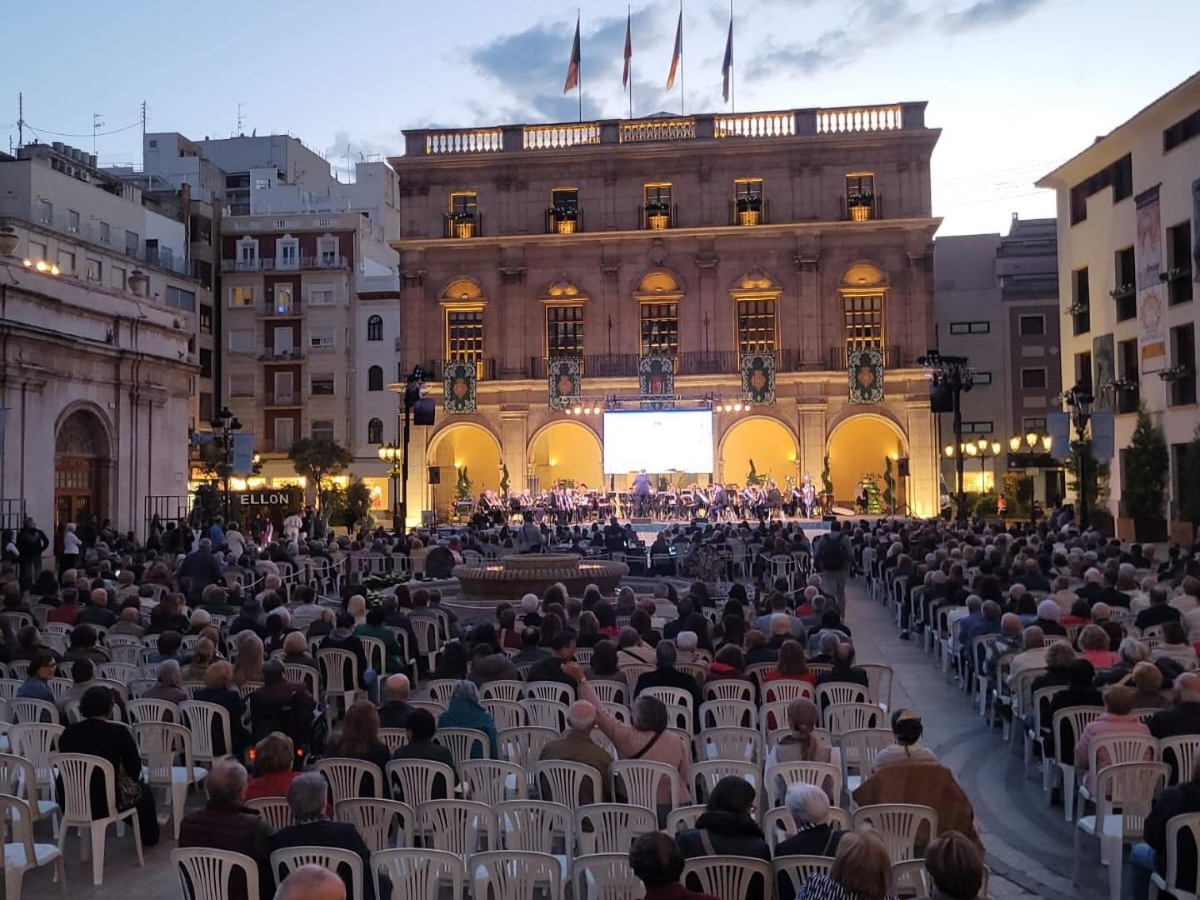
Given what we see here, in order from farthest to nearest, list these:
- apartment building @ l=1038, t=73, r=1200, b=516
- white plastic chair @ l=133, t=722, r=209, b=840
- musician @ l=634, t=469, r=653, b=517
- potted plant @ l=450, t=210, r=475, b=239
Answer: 1. potted plant @ l=450, t=210, r=475, b=239
2. musician @ l=634, t=469, r=653, b=517
3. apartment building @ l=1038, t=73, r=1200, b=516
4. white plastic chair @ l=133, t=722, r=209, b=840

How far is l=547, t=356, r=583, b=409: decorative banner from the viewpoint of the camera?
124 ft

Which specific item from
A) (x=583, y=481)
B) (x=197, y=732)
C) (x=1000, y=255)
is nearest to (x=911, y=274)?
(x=1000, y=255)

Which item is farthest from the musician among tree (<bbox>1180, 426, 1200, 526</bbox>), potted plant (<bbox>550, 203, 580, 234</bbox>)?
tree (<bbox>1180, 426, 1200, 526</bbox>)

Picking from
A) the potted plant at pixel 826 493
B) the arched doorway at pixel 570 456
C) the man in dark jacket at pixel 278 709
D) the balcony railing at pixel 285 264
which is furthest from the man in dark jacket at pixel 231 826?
the balcony railing at pixel 285 264

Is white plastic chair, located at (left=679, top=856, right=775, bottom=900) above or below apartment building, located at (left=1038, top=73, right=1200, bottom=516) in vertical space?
below

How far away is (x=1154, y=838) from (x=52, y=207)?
4236cm

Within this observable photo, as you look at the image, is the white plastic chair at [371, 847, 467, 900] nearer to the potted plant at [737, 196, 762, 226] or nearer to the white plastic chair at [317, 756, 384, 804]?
the white plastic chair at [317, 756, 384, 804]

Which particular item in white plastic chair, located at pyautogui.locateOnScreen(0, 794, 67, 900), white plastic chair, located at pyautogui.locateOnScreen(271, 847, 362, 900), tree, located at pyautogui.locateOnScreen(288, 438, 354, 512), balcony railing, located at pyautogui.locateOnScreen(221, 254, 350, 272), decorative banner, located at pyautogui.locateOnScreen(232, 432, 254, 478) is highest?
balcony railing, located at pyautogui.locateOnScreen(221, 254, 350, 272)

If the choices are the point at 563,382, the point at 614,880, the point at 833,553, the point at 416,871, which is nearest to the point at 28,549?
the point at 833,553

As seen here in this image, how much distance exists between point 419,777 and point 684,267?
110ft

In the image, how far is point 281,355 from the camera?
160 feet

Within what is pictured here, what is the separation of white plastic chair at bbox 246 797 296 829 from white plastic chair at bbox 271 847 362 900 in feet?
2.62

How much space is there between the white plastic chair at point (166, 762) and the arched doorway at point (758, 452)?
1286 inches

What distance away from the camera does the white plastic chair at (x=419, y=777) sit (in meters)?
6.32
